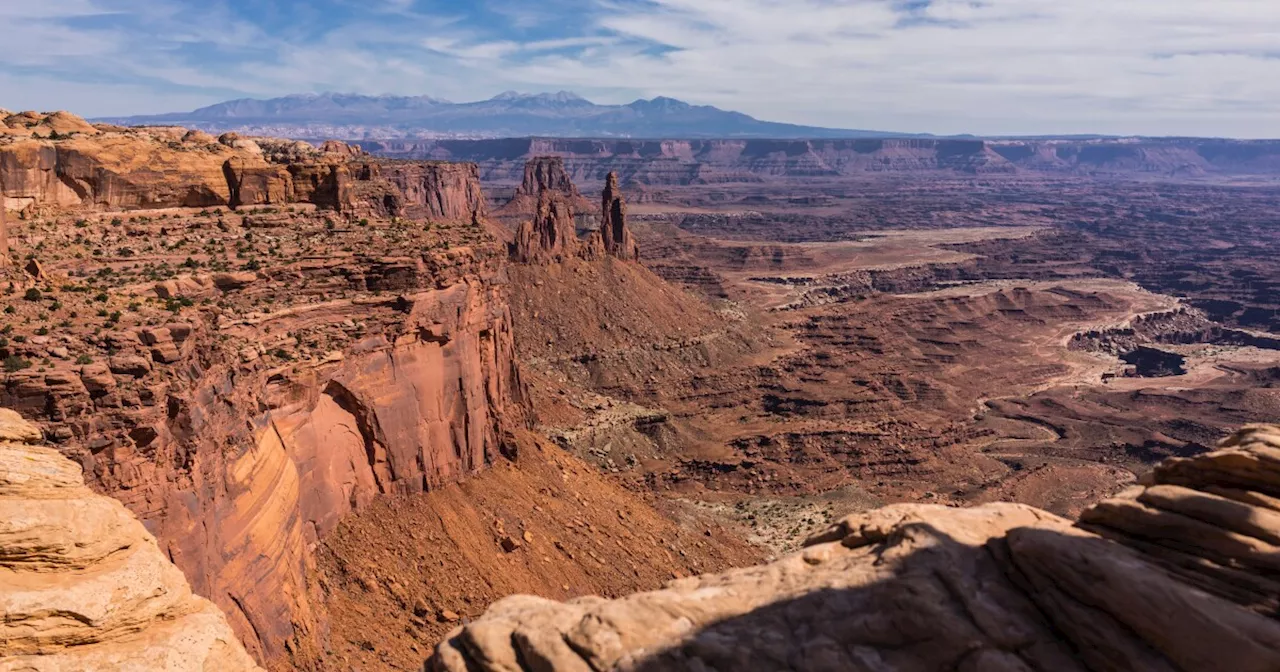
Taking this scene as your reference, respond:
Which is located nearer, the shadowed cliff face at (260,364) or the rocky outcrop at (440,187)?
the shadowed cliff face at (260,364)

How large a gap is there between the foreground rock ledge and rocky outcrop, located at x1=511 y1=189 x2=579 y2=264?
85.6 metres

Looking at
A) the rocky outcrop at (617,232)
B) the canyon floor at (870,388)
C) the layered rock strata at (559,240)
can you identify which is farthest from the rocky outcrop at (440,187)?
the canyon floor at (870,388)

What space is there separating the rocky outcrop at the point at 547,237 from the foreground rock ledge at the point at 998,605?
281ft

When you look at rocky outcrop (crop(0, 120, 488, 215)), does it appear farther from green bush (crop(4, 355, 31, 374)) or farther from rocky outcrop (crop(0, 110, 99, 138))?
green bush (crop(4, 355, 31, 374))

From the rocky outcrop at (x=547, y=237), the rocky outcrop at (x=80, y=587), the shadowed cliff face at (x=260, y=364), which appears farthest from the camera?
the rocky outcrop at (x=547, y=237)

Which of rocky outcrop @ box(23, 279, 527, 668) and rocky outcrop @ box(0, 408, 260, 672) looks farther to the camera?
rocky outcrop @ box(23, 279, 527, 668)

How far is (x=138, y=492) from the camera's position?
20.1m

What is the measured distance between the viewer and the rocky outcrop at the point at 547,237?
101 meters

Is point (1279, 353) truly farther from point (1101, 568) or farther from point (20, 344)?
point (20, 344)

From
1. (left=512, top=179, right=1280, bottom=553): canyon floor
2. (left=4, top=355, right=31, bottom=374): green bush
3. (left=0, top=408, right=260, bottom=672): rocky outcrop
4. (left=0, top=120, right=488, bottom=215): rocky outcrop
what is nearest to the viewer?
(left=0, top=408, right=260, bottom=672): rocky outcrop

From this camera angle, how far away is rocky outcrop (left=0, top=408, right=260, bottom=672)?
15.1 m

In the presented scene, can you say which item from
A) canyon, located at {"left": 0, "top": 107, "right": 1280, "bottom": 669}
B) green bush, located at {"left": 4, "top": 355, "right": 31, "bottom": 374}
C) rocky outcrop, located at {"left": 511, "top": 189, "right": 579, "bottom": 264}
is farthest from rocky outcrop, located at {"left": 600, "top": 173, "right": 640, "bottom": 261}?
green bush, located at {"left": 4, "top": 355, "right": 31, "bottom": 374}

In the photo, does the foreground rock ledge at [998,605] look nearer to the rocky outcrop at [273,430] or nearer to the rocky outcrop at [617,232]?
the rocky outcrop at [273,430]

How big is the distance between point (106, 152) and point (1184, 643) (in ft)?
137
